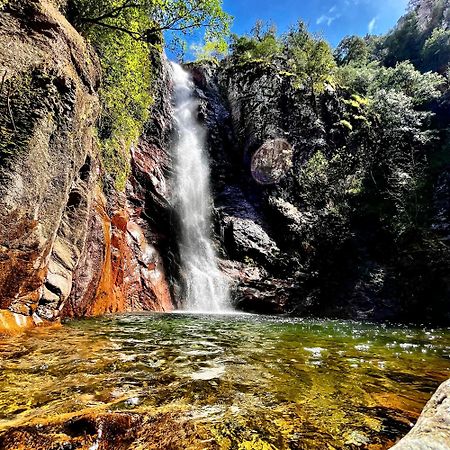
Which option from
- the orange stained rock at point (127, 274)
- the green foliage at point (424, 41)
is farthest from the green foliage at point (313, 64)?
the orange stained rock at point (127, 274)

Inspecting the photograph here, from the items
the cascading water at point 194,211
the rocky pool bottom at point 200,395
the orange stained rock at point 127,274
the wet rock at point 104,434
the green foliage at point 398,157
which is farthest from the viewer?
the green foliage at point 398,157

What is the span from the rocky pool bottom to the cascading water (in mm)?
11612

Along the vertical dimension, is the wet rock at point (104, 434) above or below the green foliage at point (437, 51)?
below

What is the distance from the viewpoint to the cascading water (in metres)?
16.9

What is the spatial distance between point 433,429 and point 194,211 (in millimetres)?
18235

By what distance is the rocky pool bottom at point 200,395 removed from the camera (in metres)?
2.20

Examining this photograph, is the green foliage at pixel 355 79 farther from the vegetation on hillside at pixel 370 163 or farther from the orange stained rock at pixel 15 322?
the orange stained rock at pixel 15 322

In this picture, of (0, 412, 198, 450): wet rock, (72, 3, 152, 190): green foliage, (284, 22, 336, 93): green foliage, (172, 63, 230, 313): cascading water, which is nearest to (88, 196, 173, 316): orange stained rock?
(172, 63, 230, 313): cascading water

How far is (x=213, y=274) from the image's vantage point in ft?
58.7

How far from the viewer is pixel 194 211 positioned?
1966 centimetres

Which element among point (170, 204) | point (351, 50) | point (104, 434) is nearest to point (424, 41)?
point (351, 50)

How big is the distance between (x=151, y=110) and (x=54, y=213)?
15.7 meters

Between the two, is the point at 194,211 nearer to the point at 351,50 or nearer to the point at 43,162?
the point at 43,162

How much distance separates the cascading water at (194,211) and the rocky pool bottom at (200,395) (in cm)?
1161
